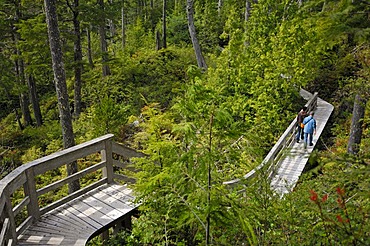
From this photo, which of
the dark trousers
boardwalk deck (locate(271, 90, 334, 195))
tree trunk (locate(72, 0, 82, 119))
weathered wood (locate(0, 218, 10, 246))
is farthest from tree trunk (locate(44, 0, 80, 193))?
the dark trousers

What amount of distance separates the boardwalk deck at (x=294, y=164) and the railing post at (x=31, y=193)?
350cm

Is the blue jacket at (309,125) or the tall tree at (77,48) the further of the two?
the tall tree at (77,48)

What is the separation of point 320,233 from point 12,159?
15694 millimetres

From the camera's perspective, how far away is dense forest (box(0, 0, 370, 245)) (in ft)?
10.5

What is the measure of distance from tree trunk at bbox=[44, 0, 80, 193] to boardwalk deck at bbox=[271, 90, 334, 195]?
18.7ft

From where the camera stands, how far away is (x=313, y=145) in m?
11.8

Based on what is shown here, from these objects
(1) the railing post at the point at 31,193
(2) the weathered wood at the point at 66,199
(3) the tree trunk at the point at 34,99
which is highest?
(1) the railing post at the point at 31,193

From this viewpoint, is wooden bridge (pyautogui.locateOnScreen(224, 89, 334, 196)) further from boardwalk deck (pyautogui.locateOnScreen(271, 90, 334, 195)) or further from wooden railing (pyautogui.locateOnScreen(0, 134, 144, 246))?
wooden railing (pyautogui.locateOnScreen(0, 134, 144, 246))

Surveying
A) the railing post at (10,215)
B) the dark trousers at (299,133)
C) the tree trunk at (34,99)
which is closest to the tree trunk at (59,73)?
the railing post at (10,215)

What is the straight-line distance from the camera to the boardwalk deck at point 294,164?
6785 millimetres

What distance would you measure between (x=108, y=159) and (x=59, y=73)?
416cm

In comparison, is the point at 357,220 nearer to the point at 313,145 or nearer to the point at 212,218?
the point at 212,218

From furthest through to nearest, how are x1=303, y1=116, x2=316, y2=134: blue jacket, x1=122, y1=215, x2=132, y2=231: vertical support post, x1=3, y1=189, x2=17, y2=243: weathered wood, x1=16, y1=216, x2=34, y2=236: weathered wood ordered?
1. x1=303, y1=116, x2=316, y2=134: blue jacket
2. x1=122, y1=215, x2=132, y2=231: vertical support post
3. x1=16, y1=216, x2=34, y2=236: weathered wood
4. x1=3, y1=189, x2=17, y2=243: weathered wood

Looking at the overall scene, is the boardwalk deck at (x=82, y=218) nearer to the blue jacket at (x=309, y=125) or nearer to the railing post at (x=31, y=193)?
the railing post at (x=31, y=193)
